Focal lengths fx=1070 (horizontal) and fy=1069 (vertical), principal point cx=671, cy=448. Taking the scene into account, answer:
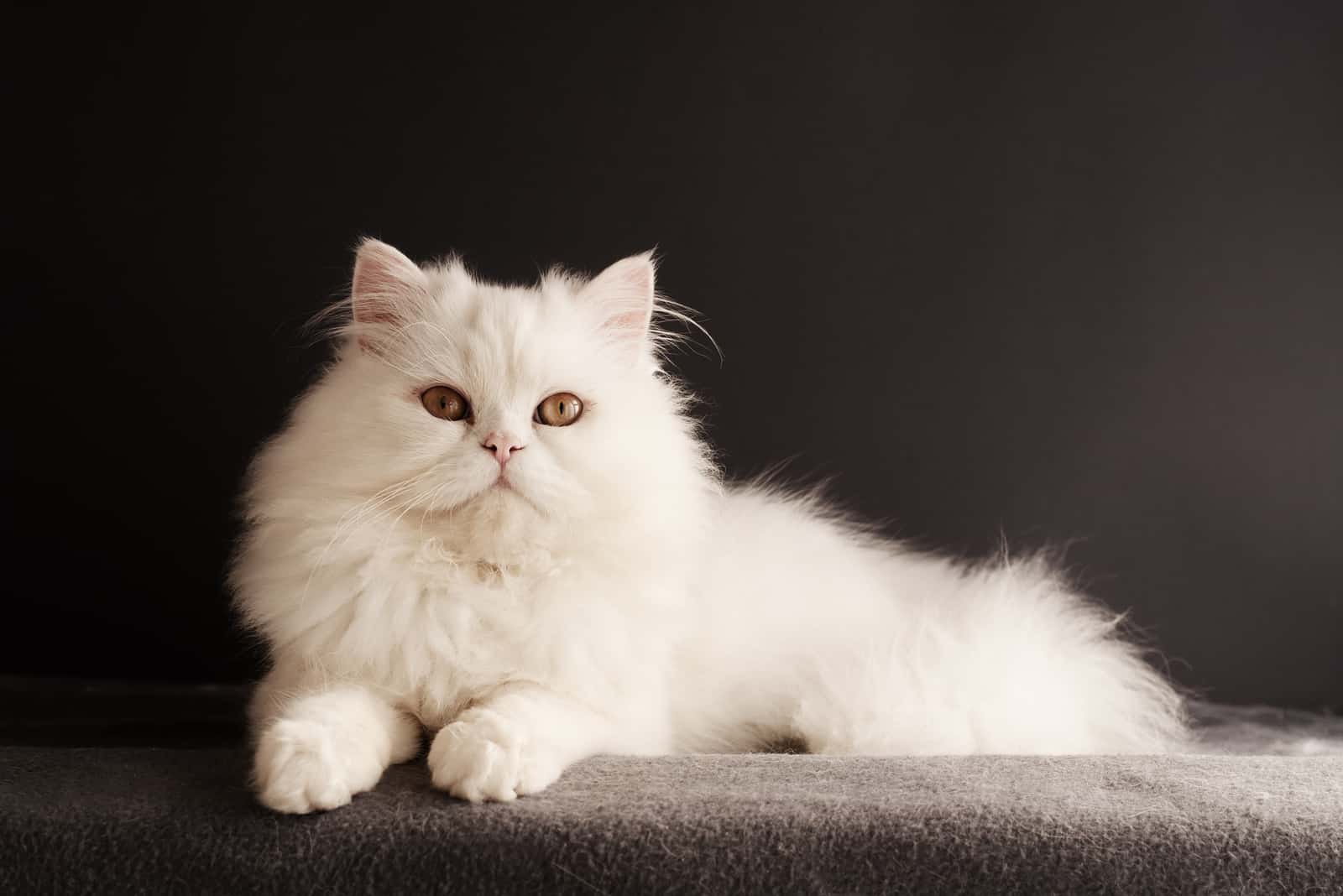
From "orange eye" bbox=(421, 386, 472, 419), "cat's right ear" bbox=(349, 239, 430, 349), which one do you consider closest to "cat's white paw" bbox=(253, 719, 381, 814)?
"orange eye" bbox=(421, 386, 472, 419)

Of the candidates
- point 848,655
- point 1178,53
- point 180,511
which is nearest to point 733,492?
point 848,655

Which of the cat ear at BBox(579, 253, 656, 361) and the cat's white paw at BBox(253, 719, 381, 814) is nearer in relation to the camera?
the cat's white paw at BBox(253, 719, 381, 814)

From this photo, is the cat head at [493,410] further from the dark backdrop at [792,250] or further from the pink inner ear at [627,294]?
the dark backdrop at [792,250]

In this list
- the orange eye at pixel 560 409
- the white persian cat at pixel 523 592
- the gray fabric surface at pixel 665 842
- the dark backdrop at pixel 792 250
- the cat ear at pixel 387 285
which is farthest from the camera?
the dark backdrop at pixel 792 250

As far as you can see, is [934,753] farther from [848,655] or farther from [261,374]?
[261,374]

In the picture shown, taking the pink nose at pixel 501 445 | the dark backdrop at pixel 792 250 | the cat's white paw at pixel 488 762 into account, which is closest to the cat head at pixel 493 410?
the pink nose at pixel 501 445

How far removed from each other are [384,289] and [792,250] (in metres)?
1.28

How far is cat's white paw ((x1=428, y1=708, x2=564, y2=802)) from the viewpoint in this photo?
4.10ft

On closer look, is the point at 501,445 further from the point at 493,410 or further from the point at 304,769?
the point at 304,769

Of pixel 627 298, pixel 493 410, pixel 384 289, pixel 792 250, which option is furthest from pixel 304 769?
pixel 792 250

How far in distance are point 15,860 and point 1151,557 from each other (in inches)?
99.4

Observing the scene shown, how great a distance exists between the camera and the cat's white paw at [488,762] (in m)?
1.25

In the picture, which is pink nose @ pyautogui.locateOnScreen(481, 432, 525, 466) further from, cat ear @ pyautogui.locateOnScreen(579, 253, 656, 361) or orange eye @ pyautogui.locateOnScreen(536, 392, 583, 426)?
cat ear @ pyautogui.locateOnScreen(579, 253, 656, 361)

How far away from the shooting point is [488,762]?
1249mm
